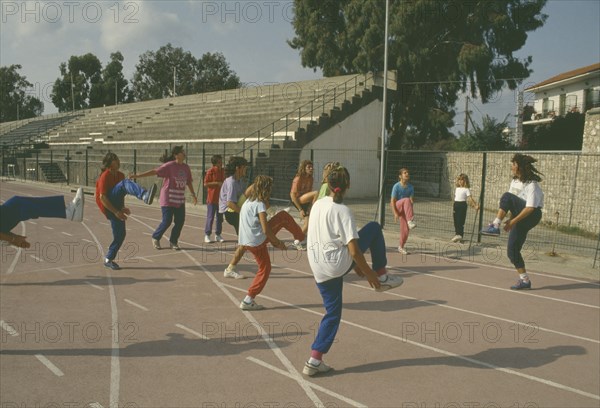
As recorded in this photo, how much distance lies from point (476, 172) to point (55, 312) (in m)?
19.0

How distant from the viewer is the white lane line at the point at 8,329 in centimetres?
562

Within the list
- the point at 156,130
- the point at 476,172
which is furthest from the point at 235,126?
the point at 476,172

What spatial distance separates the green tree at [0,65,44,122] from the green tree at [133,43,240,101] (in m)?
28.3

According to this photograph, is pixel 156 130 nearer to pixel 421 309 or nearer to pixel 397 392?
pixel 421 309

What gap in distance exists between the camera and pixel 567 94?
41000mm

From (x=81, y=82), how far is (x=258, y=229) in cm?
8738

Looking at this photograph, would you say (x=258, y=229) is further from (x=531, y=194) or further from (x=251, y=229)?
(x=531, y=194)

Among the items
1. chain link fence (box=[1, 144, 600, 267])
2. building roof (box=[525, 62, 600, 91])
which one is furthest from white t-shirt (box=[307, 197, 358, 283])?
building roof (box=[525, 62, 600, 91])

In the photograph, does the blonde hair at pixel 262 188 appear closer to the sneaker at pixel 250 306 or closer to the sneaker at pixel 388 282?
the sneaker at pixel 250 306

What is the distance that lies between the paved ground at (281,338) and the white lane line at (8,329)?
31 millimetres

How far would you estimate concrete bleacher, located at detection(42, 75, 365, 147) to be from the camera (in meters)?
25.6

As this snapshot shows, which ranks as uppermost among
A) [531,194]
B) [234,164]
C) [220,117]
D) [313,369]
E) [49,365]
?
[220,117]

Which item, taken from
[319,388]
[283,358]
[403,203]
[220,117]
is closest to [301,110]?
[220,117]

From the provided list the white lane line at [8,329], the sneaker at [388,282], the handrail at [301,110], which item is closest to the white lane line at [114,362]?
the white lane line at [8,329]
